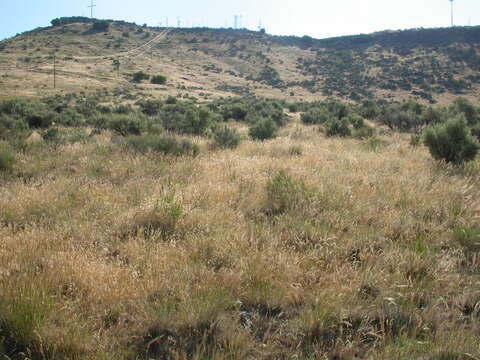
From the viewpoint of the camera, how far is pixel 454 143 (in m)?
8.71

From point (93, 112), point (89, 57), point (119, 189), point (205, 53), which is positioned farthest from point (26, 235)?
point (205, 53)

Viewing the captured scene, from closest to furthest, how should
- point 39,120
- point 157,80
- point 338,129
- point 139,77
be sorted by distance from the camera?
point 338,129
point 39,120
point 157,80
point 139,77

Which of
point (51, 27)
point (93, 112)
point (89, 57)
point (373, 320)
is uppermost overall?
point (51, 27)

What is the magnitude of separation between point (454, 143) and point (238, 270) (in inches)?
312

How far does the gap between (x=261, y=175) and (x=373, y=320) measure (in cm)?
443

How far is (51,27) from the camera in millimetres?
106250

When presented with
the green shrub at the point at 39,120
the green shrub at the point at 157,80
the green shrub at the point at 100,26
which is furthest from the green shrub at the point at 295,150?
the green shrub at the point at 100,26

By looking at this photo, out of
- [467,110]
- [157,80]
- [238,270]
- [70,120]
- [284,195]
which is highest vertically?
[157,80]

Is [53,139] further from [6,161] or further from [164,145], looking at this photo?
[164,145]

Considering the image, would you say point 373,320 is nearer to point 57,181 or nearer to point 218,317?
point 218,317

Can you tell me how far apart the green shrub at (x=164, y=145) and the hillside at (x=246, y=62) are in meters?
35.8

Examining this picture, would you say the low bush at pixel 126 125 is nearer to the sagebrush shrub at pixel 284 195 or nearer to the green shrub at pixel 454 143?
the sagebrush shrub at pixel 284 195

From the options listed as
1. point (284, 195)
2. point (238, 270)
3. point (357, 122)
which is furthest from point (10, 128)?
point (357, 122)

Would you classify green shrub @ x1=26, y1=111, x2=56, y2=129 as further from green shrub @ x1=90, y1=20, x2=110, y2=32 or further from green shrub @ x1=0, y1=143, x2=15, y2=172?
green shrub @ x1=90, y1=20, x2=110, y2=32
